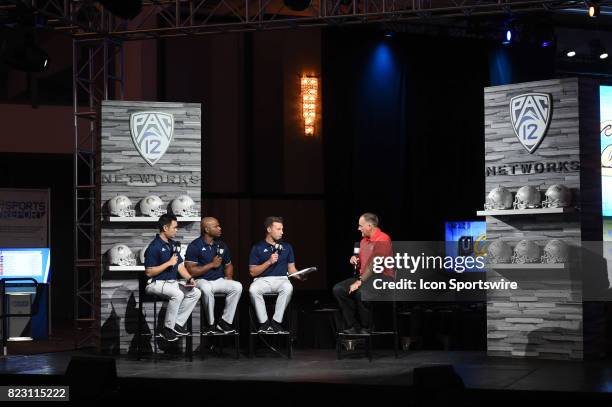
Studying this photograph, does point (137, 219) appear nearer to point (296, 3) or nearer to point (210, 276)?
point (210, 276)

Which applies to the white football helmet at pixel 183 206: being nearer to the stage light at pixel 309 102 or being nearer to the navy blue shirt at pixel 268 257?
the navy blue shirt at pixel 268 257

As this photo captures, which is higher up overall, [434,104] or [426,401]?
[434,104]

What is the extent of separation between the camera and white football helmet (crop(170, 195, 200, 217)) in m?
9.91

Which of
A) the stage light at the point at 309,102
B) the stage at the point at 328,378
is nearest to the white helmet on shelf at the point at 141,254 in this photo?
the stage at the point at 328,378

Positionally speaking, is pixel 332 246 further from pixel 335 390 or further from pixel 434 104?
pixel 335 390

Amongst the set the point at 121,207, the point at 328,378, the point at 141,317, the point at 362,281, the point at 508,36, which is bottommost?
the point at 328,378

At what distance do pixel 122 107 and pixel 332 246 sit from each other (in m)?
5.32

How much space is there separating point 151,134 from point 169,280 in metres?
1.68

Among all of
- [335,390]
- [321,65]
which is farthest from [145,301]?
[321,65]

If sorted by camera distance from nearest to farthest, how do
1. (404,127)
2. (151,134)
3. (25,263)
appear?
(151,134), (25,263), (404,127)

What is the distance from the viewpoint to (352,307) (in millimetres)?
9281

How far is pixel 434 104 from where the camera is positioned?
15320 mm

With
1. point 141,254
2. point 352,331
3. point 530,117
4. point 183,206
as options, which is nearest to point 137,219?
point 141,254

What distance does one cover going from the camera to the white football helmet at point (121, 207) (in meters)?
9.80
